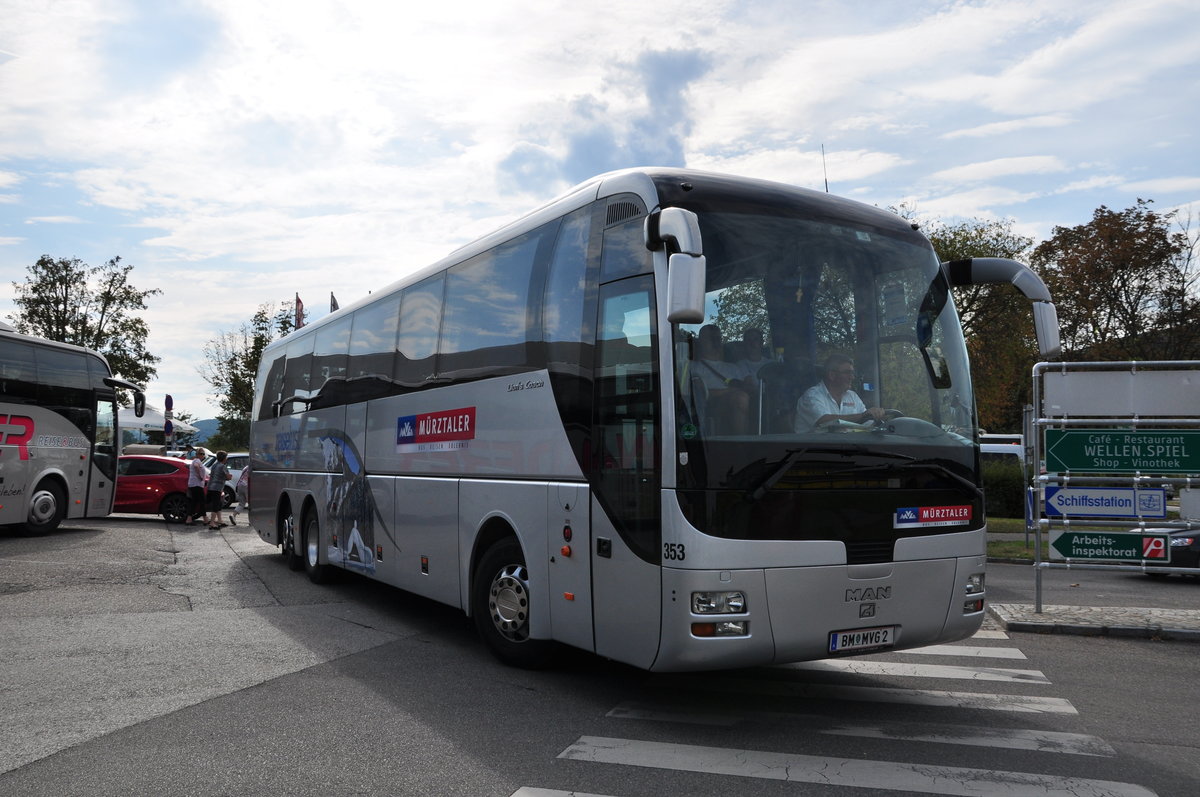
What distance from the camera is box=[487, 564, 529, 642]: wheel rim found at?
772cm

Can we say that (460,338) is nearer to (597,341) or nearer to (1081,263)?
(597,341)

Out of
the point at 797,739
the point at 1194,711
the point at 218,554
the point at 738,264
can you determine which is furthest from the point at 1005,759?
the point at 218,554

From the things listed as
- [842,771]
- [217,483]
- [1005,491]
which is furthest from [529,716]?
[1005,491]

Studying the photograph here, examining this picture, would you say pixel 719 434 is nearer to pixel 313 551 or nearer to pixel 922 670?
pixel 922 670

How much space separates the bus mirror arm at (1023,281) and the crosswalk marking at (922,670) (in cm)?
253

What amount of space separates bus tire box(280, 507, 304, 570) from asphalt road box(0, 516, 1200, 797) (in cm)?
391

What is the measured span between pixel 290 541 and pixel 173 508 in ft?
41.4

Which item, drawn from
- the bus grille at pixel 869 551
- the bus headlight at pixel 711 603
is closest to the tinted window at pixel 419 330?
the bus headlight at pixel 711 603

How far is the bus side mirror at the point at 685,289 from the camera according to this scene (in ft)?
17.7

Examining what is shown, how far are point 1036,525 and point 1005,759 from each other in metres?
5.61

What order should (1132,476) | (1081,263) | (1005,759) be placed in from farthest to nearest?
(1081,263) → (1132,476) → (1005,759)

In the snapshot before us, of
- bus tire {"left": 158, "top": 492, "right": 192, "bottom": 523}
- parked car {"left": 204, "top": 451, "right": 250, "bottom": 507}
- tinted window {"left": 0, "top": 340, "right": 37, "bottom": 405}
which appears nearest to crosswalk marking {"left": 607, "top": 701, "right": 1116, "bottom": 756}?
tinted window {"left": 0, "top": 340, "right": 37, "bottom": 405}

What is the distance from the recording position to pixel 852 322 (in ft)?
21.7

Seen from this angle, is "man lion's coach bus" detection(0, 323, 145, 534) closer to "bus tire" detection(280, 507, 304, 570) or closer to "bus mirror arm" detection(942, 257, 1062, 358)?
"bus tire" detection(280, 507, 304, 570)
